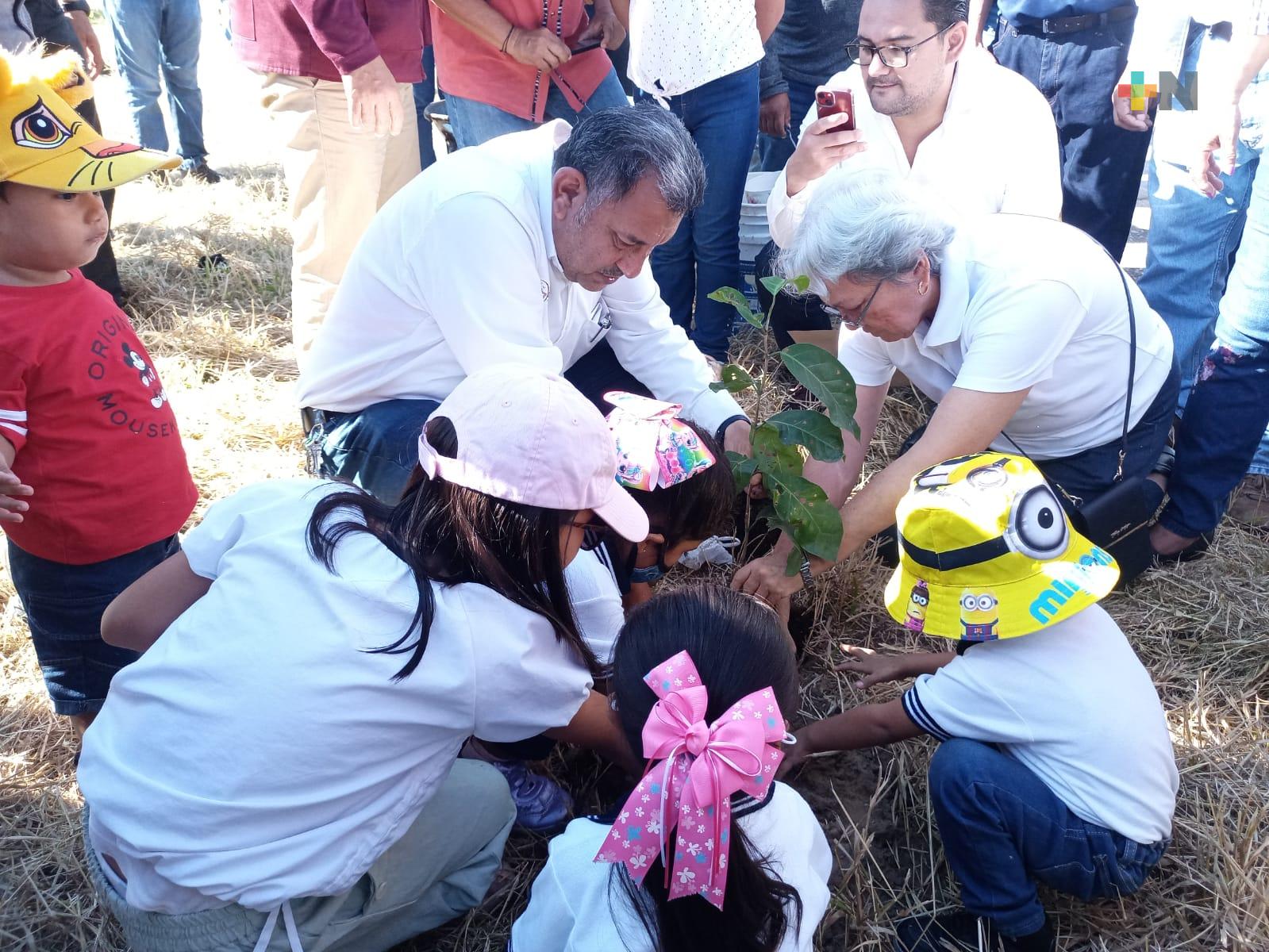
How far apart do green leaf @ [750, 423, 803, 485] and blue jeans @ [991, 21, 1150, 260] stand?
6.96ft

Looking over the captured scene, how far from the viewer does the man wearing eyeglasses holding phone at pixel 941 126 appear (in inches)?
115

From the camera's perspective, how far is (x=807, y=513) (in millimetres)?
2193

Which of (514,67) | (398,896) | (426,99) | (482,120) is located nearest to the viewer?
(398,896)

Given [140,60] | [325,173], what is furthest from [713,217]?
[140,60]

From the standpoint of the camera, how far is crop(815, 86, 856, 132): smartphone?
292 cm

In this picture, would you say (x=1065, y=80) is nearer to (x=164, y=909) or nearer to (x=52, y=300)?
(x=52, y=300)

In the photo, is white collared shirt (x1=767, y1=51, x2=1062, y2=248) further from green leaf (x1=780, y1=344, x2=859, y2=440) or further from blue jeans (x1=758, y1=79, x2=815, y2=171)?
blue jeans (x1=758, y1=79, x2=815, y2=171)

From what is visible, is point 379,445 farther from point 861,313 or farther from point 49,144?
point 861,313

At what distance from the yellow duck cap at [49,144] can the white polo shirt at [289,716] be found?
1.02 meters

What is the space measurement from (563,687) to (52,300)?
137 cm

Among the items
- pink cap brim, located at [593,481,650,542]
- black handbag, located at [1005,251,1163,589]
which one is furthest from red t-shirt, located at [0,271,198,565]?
black handbag, located at [1005,251,1163,589]

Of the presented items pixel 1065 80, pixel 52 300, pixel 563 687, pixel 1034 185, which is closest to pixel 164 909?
pixel 563 687

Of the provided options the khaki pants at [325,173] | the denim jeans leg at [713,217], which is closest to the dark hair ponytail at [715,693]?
the khaki pants at [325,173]

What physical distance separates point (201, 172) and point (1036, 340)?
5.53m
